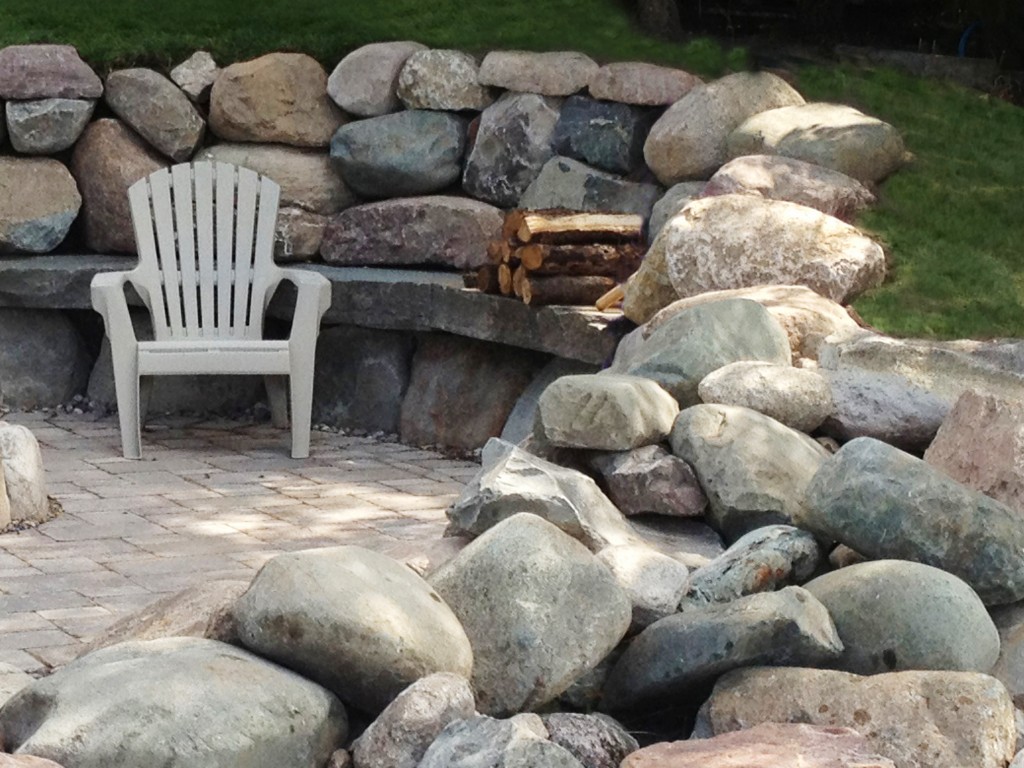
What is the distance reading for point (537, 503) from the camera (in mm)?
3953

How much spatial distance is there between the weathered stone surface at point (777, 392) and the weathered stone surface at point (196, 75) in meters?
3.87

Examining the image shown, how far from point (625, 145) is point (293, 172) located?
1.50 metres

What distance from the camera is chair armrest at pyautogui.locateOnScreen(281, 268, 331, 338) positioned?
6.86m

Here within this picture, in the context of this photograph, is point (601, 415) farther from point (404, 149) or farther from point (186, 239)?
point (404, 149)

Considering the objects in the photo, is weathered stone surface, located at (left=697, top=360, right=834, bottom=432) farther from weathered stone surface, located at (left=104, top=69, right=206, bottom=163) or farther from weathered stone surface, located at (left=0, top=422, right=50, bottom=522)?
weathered stone surface, located at (left=104, top=69, right=206, bottom=163)

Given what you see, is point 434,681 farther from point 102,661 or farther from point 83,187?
point 83,187

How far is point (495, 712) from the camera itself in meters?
3.42

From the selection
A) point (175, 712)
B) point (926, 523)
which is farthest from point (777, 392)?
point (175, 712)

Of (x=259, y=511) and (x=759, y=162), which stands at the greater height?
(x=759, y=162)

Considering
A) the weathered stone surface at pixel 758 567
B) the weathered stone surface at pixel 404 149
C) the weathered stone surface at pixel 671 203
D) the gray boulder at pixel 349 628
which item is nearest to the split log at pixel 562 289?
the weathered stone surface at pixel 671 203

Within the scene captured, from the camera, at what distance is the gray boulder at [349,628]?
3.21m

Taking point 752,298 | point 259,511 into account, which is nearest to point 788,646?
point 752,298

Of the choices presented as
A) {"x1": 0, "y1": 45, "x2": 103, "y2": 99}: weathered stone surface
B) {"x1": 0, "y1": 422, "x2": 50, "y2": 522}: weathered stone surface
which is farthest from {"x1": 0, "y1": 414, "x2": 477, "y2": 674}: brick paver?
{"x1": 0, "y1": 45, "x2": 103, "y2": 99}: weathered stone surface

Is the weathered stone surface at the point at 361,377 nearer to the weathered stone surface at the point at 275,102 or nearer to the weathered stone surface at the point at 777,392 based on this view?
the weathered stone surface at the point at 275,102
